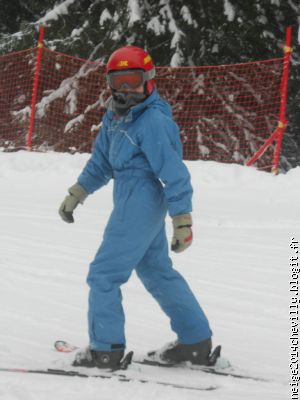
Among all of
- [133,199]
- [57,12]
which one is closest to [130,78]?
[133,199]

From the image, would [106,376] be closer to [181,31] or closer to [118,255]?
[118,255]

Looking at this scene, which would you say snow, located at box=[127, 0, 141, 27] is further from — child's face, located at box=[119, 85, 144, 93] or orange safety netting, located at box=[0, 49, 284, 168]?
child's face, located at box=[119, 85, 144, 93]

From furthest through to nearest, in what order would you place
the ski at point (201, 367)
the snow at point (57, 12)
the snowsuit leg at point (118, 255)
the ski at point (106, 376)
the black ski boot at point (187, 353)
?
1. the snow at point (57, 12)
2. the black ski boot at point (187, 353)
3. the ski at point (201, 367)
4. the snowsuit leg at point (118, 255)
5. the ski at point (106, 376)

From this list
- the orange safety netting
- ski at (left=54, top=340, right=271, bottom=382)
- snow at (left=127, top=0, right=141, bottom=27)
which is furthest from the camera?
snow at (left=127, top=0, right=141, bottom=27)

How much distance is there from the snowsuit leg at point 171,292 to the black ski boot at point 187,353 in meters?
0.02

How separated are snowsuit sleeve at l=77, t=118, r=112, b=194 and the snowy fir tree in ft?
30.9

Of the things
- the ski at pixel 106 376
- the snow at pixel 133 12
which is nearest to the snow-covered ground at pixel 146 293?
the ski at pixel 106 376

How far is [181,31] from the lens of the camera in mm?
12859

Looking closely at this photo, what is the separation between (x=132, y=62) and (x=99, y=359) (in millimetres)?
1332

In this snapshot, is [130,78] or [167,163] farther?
[130,78]

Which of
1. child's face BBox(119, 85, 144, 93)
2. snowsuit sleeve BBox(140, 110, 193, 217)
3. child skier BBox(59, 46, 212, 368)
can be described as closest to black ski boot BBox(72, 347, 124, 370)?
child skier BBox(59, 46, 212, 368)

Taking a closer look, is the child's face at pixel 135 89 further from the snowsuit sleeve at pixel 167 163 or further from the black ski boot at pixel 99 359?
the black ski boot at pixel 99 359

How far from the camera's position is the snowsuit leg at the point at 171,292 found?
3.24 meters

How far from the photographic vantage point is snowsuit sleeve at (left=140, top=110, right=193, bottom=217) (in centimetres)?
296
